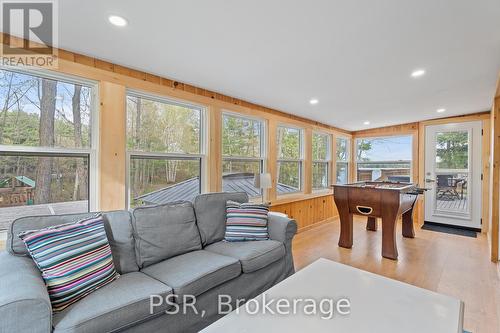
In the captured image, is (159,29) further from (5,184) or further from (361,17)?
(5,184)

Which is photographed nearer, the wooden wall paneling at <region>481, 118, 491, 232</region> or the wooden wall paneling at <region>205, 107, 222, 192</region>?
the wooden wall paneling at <region>205, 107, 222, 192</region>

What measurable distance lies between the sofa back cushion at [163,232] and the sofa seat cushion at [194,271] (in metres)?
0.08

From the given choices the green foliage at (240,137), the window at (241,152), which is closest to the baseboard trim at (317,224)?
the window at (241,152)

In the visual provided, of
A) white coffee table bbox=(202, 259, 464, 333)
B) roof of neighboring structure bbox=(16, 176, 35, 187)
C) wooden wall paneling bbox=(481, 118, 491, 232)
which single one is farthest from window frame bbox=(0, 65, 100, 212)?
wooden wall paneling bbox=(481, 118, 491, 232)

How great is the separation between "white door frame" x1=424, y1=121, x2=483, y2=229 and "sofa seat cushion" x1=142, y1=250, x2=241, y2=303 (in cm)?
423

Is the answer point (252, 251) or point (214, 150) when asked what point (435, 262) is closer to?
point (252, 251)

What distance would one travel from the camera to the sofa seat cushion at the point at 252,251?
2062mm

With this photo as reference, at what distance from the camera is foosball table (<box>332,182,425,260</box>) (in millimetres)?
3262

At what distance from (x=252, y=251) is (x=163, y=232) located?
30.8 inches

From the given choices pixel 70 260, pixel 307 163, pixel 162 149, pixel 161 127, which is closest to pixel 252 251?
pixel 70 260

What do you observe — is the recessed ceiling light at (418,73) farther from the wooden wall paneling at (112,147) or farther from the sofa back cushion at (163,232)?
the wooden wall paneling at (112,147)

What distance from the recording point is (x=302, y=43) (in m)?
2.05


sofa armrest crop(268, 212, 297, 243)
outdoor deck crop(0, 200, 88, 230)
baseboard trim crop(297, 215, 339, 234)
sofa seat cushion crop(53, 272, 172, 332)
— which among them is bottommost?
baseboard trim crop(297, 215, 339, 234)

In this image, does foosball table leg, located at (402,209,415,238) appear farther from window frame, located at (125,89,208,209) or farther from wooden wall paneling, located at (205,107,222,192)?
window frame, located at (125,89,208,209)
